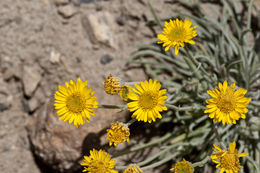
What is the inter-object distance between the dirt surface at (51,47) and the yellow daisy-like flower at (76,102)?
3.71ft

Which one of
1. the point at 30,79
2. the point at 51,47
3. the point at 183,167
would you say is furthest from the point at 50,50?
the point at 183,167

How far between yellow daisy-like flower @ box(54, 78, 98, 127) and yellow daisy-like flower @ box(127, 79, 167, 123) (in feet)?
1.31

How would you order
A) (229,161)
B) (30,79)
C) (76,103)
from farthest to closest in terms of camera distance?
(30,79)
(76,103)
(229,161)

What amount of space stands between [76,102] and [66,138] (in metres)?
0.98

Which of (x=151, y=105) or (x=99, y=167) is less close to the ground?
(x=151, y=105)

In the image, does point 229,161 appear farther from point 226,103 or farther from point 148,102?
point 148,102

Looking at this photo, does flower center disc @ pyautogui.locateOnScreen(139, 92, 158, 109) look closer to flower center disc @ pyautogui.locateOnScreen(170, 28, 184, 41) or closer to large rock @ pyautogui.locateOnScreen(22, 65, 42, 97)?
flower center disc @ pyautogui.locateOnScreen(170, 28, 184, 41)

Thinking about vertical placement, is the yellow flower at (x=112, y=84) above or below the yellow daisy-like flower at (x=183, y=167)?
above

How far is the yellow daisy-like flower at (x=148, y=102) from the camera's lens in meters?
2.79

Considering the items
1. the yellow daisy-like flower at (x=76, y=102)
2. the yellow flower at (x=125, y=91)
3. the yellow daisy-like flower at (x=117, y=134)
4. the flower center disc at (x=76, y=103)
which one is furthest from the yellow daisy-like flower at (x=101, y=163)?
the yellow flower at (x=125, y=91)

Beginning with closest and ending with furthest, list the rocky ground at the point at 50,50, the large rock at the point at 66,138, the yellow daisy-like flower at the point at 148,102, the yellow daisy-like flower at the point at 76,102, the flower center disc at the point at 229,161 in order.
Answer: the flower center disc at the point at 229,161 < the yellow daisy-like flower at the point at 148,102 < the yellow daisy-like flower at the point at 76,102 < the large rock at the point at 66,138 < the rocky ground at the point at 50,50

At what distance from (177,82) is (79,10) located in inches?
70.4

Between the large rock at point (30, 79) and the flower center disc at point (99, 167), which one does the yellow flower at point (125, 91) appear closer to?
the flower center disc at point (99, 167)

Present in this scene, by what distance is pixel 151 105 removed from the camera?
281 cm
